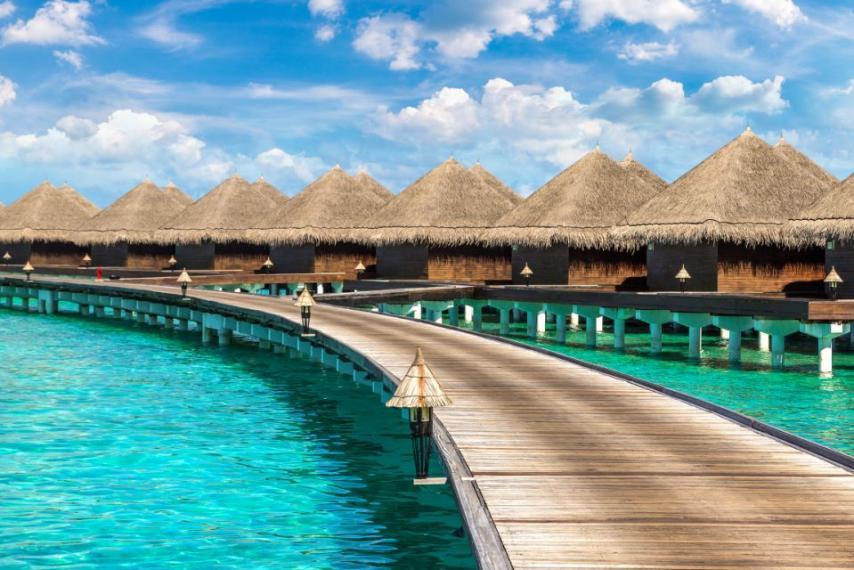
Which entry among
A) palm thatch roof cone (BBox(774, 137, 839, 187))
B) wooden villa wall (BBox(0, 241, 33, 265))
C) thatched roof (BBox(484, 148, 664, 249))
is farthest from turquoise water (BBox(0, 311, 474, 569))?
wooden villa wall (BBox(0, 241, 33, 265))

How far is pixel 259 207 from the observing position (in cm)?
5888

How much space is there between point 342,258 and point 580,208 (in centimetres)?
1620

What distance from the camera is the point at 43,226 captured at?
6356cm

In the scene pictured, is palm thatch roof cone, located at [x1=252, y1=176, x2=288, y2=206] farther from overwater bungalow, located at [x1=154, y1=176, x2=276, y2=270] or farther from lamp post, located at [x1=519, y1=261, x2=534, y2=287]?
lamp post, located at [x1=519, y1=261, x2=534, y2=287]

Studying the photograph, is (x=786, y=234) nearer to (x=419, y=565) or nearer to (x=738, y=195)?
(x=738, y=195)

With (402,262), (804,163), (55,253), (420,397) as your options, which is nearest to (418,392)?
(420,397)

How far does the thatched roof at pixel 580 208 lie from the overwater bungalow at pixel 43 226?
3301cm

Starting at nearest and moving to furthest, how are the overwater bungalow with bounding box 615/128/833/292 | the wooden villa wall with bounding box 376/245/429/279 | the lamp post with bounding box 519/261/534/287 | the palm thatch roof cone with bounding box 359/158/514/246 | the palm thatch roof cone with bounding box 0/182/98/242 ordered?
the overwater bungalow with bounding box 615/128/833/292, the lamp post with bounding box 519/261/534/287, the palm thatch roof cone with bounding box 359/158/514/246, the wooden villa wall with bounding box 376/245/429/279, the palm thatch roof cone with bounding box 0/182/98/242

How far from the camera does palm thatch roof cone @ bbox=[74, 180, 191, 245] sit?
5966cm

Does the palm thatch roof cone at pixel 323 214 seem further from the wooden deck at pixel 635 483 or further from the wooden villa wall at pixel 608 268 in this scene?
the wooden deck at pixel 635 483

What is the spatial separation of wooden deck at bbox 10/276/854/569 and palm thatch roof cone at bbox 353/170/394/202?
4134cm

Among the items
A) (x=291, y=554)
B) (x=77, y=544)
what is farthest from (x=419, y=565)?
(x=77, y=544)

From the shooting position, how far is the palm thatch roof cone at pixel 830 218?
94.6 ft

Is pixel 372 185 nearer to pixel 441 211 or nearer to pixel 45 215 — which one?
pixel 441 211
